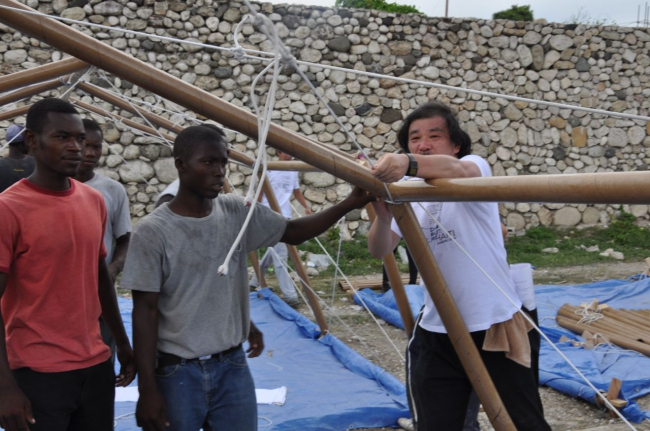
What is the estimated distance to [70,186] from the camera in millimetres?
2338

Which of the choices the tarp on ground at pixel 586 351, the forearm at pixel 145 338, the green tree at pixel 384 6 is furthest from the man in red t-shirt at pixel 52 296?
the green tree at pixel 384 6

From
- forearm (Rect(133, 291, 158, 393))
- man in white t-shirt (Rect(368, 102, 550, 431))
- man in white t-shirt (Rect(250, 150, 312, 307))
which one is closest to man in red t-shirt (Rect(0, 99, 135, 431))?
forearm (Rect(133, 291, 158, 393))

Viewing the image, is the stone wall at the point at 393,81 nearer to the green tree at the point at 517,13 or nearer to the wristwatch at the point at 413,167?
the green tree at the point at 517,13

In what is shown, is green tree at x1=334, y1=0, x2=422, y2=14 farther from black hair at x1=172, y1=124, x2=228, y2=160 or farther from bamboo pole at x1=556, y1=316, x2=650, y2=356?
black hair at x1=172, y1=124, x2=228, y2=160

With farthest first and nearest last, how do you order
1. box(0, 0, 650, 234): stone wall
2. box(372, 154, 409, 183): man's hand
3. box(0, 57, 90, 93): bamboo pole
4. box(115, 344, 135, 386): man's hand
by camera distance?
box(0, 0, 650, 234): stone wall → box(0, 57, 90, 93): bamboo pole → box(115, 344, 135, 386): man's hand → box(372, 154, 409, 183): man's hand

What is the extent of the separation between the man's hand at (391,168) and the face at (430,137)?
0.57 m

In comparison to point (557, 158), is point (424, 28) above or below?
above

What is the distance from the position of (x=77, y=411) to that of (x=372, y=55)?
27.8 ft

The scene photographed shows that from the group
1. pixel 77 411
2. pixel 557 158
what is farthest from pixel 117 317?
pixel 557 158

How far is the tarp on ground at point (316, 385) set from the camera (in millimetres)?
3713

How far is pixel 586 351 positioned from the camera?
5.02 meters

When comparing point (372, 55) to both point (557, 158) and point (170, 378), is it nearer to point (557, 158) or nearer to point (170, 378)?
point (557, 158)

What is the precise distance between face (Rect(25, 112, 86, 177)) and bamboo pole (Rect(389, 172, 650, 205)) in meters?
1.13

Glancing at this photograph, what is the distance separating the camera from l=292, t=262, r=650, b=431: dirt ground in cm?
387
